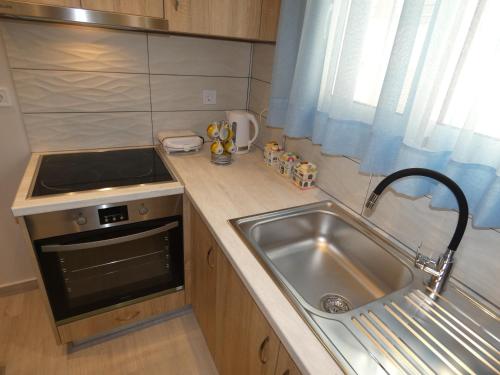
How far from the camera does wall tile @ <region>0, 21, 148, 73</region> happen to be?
1.34 metres

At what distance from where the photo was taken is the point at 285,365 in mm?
727

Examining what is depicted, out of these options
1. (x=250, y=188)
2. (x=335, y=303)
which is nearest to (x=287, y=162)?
(x=250, y=188)

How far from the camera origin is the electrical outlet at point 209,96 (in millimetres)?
1811

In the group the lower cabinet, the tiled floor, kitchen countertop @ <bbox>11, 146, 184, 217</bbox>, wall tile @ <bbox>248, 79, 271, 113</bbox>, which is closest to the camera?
the lower cabinet

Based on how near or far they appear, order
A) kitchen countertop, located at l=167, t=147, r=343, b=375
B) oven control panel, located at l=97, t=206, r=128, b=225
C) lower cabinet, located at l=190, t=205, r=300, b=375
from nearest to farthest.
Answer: kitchen countertop, located at l=167, t=147, r=343, b=375
lower cabinet, located at l=190, t=205, r=300, b=375
oven control panel, located at l=97, t=206, r=128, b=225

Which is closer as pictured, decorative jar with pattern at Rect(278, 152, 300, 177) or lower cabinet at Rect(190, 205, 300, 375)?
lower cabinet at Rect(190, 205, 300, 375)

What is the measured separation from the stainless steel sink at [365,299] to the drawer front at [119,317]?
74cm

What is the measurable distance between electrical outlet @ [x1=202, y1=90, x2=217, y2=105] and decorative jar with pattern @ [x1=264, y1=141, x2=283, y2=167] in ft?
1.66

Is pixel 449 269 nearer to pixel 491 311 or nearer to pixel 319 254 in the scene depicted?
pixel 491 311

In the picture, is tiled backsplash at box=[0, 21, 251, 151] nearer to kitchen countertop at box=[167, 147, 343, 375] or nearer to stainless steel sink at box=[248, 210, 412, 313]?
kitchen countertop at box=[167, 147, 343, 375]

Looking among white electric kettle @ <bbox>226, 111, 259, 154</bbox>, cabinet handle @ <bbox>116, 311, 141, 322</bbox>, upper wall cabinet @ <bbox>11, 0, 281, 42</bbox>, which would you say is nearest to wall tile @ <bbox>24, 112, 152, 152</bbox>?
white electric kettle @ <bbox>226, 111, 259, 154</bbox>

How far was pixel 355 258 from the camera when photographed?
1.16 m

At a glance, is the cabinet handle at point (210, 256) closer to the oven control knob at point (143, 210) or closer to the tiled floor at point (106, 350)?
the oven control knob at point (143, 210)

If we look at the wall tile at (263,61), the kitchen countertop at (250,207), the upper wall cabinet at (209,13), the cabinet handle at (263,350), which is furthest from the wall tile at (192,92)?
the cabinet handle at (263,350)
